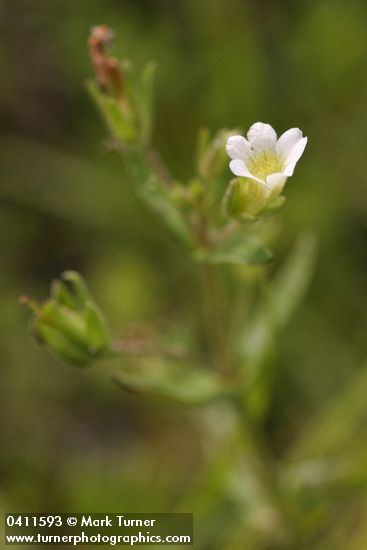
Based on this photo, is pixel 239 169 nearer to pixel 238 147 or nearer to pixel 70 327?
pixel 238 147

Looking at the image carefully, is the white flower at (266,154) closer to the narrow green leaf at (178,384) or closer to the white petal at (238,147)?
the white petal at (238,147)

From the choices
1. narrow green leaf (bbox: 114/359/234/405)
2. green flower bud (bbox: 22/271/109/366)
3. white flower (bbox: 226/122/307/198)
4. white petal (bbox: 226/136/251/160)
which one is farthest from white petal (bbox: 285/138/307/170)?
narrow green leaf (bbox: 114/359/234/405)

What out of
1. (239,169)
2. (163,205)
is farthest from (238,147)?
(163,205)

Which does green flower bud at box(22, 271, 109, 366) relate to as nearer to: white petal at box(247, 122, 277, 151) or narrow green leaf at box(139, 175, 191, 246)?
narrow green leaf at box(139, 175, 191, 246)

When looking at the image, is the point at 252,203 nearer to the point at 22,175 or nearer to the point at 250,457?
the point at 250,457

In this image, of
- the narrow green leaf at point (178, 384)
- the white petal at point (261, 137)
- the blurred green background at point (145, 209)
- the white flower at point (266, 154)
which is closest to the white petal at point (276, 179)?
Answer: the white flower at point (266, 154)

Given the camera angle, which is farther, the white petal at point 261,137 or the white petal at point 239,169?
the white petal at point 261,137

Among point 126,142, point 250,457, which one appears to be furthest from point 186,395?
point 126,142
